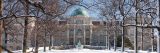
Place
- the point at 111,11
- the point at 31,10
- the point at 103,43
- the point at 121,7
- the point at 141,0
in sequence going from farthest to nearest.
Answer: the point at 103,43 → the point at 111,11 → the point at 121,7 → the point at 141,0 → the point at 31,10

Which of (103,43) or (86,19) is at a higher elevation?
(86,19)

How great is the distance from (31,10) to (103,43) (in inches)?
3113

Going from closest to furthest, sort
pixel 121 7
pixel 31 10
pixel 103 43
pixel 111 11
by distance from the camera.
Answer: pixel 31 10 → pixel 121 7 → pixel 111 11 → pixel 103 43

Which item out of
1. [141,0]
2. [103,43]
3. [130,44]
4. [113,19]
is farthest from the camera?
[103,43]

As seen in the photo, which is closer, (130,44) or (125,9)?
(125,9)

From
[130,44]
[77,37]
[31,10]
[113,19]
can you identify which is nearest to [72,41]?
[77,37]

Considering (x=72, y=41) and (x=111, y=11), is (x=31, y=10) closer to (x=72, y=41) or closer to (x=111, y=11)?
(x=111, y=11)

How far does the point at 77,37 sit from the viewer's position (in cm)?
Result: 10412

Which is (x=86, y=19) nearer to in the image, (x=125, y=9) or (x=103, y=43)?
(x=103, y=43)

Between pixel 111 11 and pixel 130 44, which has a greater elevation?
pixel 111 11

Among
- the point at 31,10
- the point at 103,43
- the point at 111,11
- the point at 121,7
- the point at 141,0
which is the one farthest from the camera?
the point at 103,43

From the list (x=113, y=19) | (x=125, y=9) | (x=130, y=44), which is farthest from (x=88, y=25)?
(x=125, y=9)

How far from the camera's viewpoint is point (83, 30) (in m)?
103

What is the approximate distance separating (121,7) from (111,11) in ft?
19.9
